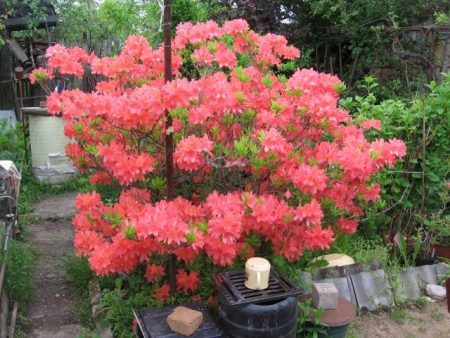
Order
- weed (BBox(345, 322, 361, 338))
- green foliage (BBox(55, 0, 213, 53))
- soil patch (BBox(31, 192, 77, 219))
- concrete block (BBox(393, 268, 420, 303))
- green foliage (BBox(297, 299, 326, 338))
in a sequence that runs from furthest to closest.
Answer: green foliage (BBox(55, 0, 213, 53)) < soil patch (BBox(31, 192, 77, 219)) < concrete block (BBox(393, 268, 420, 303)) < weed (BBox(345, 322, 361, 338)) < green foliage (BBox(297, 299, 326, 338))

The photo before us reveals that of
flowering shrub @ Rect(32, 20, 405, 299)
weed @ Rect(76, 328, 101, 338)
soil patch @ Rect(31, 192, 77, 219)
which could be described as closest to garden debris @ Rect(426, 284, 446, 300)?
flowering shrub @ Rect(32, 20, 405, 299)

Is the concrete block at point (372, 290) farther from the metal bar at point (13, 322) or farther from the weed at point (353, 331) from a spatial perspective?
the metal bar at point (13, 322)

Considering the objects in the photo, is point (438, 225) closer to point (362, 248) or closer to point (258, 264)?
point (362, 248)

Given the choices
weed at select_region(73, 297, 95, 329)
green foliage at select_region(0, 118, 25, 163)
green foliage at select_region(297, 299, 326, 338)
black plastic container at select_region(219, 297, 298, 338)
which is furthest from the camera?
green foliage at select_region(0, 118, 25, 163)

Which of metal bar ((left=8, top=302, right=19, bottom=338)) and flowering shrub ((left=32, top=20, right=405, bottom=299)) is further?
metal bar ((left=8, top=302, right=19, bottom=338))

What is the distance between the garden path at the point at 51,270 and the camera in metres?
3.58

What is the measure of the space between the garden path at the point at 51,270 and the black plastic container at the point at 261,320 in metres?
1.42

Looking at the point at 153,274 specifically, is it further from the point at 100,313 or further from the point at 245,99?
the point at 245,99

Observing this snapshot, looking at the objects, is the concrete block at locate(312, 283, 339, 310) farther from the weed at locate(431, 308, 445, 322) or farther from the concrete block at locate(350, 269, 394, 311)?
the weed at locate(431, 308, 445, 322)

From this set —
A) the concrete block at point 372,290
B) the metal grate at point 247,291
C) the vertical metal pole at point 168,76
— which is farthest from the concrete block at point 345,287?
the vertical metal pole at point 168,76

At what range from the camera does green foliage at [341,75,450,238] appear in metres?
4.05

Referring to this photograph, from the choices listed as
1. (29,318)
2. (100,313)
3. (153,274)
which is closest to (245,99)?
(153,274)

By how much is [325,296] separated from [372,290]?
78cm

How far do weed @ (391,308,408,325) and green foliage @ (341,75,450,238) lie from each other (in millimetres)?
712
